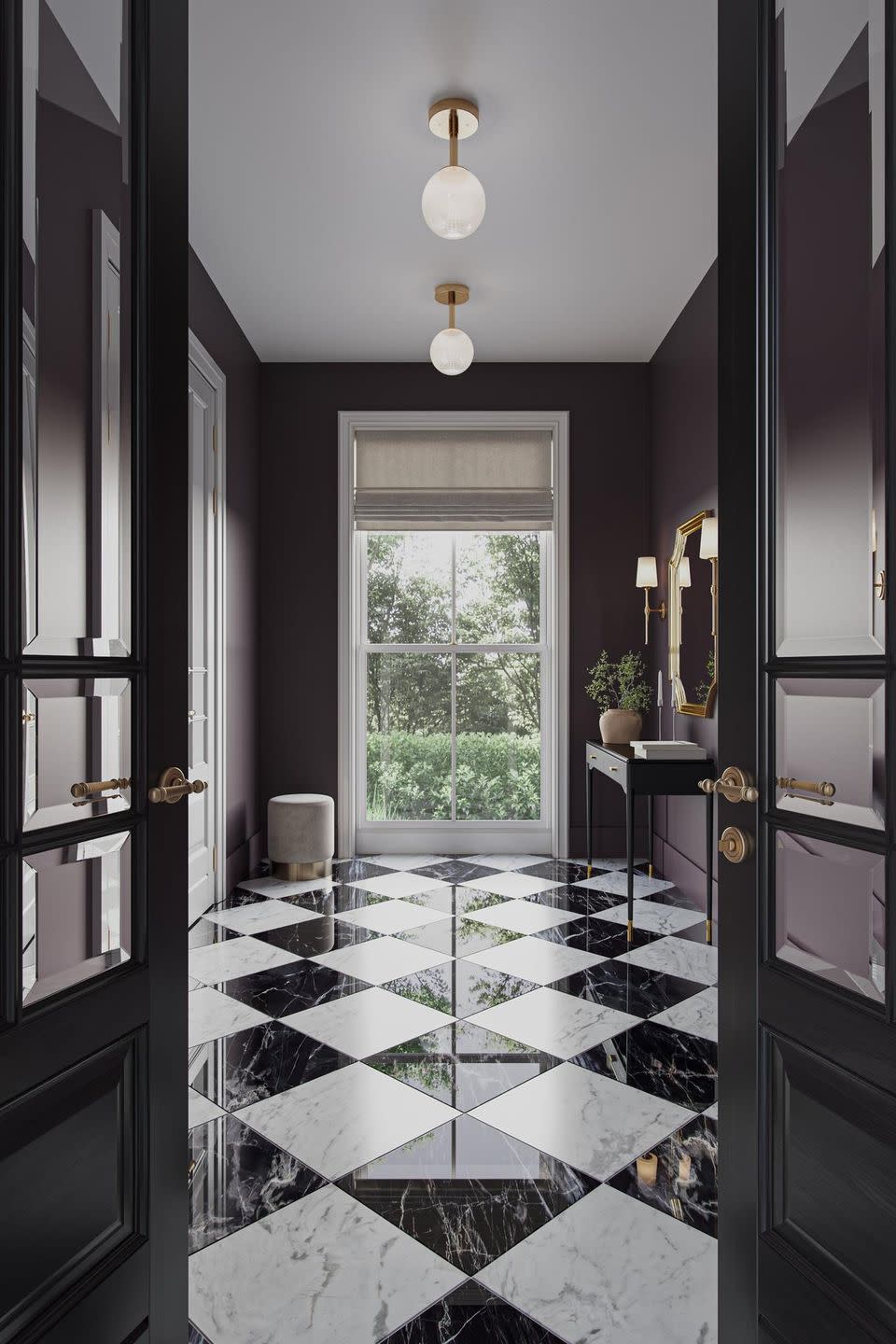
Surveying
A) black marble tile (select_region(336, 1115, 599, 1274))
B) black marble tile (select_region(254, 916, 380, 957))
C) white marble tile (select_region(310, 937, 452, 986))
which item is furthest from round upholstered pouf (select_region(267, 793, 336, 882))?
black marble tile (select_region(336, 1115, 599, 1274))

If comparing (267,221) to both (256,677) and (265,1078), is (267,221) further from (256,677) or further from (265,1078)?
(265,1078)

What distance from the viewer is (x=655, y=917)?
3.69 meters

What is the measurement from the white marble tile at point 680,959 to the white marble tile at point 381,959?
2.52ft

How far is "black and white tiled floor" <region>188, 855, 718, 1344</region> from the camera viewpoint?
143cm

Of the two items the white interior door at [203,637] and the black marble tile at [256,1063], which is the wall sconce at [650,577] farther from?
the black marble tile at [256,1063]

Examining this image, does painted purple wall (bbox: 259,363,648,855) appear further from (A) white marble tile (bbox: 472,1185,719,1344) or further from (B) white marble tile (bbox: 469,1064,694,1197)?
(A) white marble tile (bbox: 472,1185,719,1344)

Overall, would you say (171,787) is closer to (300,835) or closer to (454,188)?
(454,188)

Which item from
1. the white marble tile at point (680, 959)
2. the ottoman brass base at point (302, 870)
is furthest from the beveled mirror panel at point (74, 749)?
the ottoman brass base at point (302, 870)

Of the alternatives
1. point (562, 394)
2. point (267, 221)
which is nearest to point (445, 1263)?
point (267, 221)

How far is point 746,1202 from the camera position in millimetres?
1155

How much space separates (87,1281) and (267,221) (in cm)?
342

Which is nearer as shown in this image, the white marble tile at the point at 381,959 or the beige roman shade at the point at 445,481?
the white marble tile at the point at 381,959

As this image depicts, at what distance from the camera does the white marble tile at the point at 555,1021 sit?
7.98 feet

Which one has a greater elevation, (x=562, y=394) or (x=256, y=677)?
(x=562, y=394)
